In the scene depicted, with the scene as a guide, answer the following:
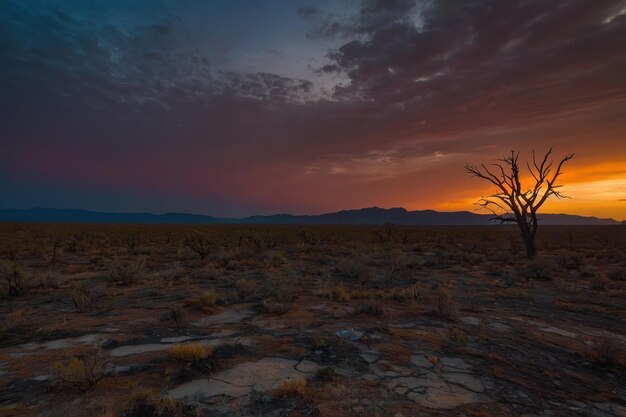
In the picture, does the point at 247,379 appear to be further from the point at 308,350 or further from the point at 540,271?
the point at 540,271

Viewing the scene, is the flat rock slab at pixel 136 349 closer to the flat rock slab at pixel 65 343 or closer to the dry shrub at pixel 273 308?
the flat rock slab at pixel 65 343

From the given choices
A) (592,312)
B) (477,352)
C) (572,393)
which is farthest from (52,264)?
(592,312)

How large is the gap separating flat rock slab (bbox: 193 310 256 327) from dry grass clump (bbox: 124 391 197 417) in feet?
11.6

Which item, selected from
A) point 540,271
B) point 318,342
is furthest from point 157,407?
point 540,271

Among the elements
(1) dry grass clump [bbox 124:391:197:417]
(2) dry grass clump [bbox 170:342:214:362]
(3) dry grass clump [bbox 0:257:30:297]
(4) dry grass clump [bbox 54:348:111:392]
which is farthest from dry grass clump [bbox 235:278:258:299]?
(3) dry grass clump [bbox 0:257:30:297]

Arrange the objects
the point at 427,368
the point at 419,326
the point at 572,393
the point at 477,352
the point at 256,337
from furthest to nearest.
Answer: the point at 419,326
the point at 256,337
the point at 477,352
the point at 427,368
the point at 572,393

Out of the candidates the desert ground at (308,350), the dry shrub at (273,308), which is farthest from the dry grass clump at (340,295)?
the dry shrub at (273,308)

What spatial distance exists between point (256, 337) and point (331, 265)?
36.7ft

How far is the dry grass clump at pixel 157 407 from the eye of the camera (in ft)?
12.6

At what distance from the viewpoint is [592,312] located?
9.26m

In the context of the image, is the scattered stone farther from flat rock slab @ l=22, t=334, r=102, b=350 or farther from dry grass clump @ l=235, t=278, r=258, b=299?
dry grass clump @ l=235, t=278, r=258, b=299

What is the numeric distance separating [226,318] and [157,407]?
4.31 metres

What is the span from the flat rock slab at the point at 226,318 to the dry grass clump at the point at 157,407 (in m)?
3.54

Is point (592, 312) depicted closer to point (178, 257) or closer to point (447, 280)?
point (447, 280)
